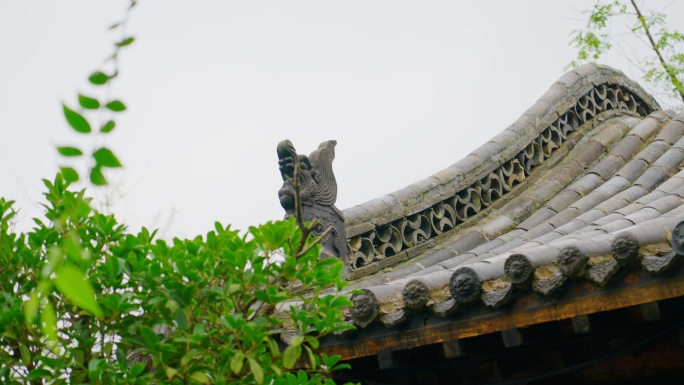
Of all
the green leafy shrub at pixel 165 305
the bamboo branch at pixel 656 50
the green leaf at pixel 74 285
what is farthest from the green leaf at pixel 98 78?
the bamboo branch at pixel 656 50

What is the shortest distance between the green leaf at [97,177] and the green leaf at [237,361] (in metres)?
1.49

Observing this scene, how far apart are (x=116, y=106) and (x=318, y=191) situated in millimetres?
3443

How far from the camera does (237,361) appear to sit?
2943 mm

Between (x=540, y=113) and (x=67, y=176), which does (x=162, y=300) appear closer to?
(x=67, y=176)

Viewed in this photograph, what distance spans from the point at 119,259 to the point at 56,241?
27 cm

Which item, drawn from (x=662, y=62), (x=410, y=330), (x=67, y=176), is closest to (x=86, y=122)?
(x=67, y=176)

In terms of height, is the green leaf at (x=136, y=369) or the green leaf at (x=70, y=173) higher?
the green leaf at (x=70, y=173)

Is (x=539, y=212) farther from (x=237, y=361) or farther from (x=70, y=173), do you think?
(x=70, y=173)

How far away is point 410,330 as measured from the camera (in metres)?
3.75

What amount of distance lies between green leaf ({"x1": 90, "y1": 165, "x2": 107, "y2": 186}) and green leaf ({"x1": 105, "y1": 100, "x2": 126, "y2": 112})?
161 millimetres

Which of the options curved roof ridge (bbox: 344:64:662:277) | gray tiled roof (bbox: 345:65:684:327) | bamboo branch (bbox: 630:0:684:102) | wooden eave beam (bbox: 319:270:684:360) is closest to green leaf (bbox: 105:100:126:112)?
gray tiled roof (bbox: 345:65:684:327)

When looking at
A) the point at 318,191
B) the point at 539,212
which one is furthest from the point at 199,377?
the point at 539,212

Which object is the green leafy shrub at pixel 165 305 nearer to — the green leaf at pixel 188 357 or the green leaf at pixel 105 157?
the green leaf at pixel 188 357

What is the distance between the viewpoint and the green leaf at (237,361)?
2926mm
